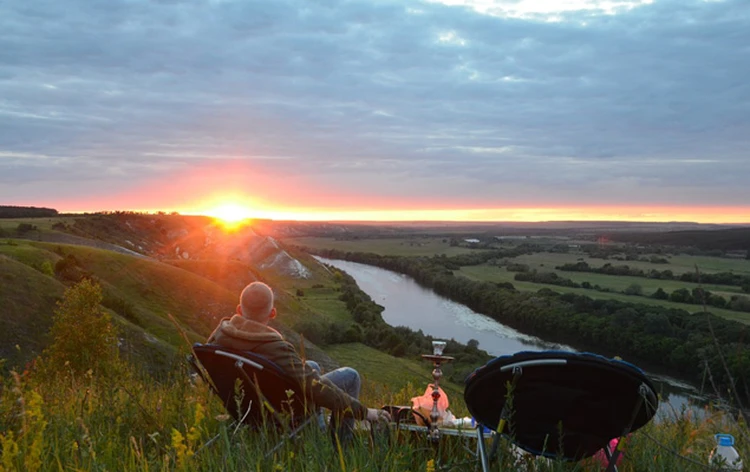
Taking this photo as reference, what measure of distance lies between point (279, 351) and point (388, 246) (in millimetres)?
112101

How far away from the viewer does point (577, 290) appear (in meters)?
51.4

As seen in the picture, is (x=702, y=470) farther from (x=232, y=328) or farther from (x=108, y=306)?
(x=108, y=306)

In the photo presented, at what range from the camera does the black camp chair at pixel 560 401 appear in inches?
107

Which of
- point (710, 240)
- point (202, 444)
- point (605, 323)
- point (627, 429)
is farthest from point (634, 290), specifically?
point (202, 444)

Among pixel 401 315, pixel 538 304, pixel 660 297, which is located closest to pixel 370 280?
pixel 401 315

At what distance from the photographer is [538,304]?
45.4m

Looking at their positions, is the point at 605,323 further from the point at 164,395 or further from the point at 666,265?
the point at 164,395

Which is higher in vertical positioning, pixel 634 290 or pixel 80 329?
pixel 80 329

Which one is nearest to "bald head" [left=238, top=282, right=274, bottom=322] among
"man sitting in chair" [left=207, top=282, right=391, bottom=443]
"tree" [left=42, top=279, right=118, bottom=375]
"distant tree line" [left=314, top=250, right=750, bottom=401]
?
"man sitting in chair" [left=207, top=282, right=391, bottom=443]

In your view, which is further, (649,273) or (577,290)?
(649,273)

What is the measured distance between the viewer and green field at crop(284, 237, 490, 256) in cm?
9889

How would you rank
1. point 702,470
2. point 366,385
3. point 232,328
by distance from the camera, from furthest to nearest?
point 366,385 < point 232,328 < point 702,470

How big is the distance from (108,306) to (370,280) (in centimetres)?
5042

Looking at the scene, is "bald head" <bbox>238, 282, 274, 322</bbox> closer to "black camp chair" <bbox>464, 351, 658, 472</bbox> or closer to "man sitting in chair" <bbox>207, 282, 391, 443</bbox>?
"man sitting in chair" <bbox>207, 282, 391, 443</bbox>
